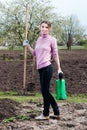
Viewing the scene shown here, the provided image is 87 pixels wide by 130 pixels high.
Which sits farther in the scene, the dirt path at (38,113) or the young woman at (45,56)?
the young woman at (45,56)

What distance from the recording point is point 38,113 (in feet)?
30.9

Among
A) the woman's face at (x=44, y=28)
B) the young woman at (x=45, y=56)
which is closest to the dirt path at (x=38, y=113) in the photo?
the young woman at (x=45, y=56)

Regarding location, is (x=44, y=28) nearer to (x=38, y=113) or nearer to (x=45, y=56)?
(x=45, y=56)

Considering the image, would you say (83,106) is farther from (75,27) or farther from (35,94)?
(75,27)

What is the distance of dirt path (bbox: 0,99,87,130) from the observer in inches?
316

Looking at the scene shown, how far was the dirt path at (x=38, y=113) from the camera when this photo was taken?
8023 mm

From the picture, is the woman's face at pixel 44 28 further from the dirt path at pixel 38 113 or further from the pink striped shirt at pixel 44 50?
the dirt path at pixel 38 113

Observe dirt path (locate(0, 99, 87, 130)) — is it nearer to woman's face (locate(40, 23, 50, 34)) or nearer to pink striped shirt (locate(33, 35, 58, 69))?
pink striped shirt (locate(33, 35, 58, 69))

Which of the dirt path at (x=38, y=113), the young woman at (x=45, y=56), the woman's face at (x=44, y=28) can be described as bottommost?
the dirt path at (x=38, y=113)

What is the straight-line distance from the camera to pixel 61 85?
8.86m

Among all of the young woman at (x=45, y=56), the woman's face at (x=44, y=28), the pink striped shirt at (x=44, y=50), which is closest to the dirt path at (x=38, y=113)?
the young woman at (x=45, y=56)

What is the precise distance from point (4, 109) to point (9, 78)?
850cm

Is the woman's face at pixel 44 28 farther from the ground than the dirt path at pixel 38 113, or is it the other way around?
the woman's face at pixel 44 28

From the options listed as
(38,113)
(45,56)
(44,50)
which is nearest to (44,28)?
(44,50)
